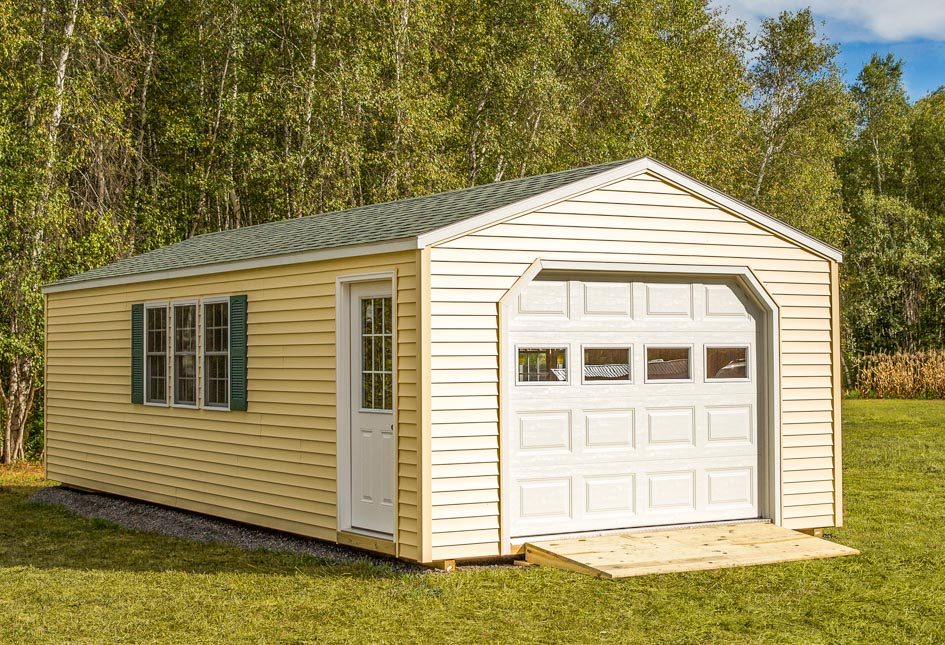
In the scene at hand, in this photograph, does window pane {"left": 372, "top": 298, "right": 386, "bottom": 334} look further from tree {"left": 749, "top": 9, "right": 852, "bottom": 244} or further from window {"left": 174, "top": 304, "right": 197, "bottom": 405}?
tree {"left": 749, "top": 9, "right": 852, "bottom": 244}

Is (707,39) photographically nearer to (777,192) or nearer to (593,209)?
(777,192)

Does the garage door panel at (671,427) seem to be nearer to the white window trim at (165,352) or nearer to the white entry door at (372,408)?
the white entry door at (372,408)

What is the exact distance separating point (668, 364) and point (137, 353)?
20.1ft

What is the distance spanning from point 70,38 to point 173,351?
777cm

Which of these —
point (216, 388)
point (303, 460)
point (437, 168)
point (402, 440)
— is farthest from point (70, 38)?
point (402, 440)

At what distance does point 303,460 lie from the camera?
32.3 feet

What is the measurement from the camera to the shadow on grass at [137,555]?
8.75 meters

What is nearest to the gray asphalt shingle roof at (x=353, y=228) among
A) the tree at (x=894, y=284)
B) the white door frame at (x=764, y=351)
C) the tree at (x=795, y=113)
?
the white door frame at (x=764, y=351)

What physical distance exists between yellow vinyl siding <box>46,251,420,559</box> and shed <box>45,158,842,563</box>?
0.03 metres

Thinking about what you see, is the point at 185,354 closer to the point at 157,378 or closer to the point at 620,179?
the point at 157,378

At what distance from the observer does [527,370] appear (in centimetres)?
924

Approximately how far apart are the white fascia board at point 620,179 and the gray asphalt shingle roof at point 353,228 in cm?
9

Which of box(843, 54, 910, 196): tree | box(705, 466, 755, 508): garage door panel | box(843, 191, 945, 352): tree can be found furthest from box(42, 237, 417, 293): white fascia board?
box(843, 54, 910, 196): tree

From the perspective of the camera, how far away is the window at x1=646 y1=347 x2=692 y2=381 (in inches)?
385
